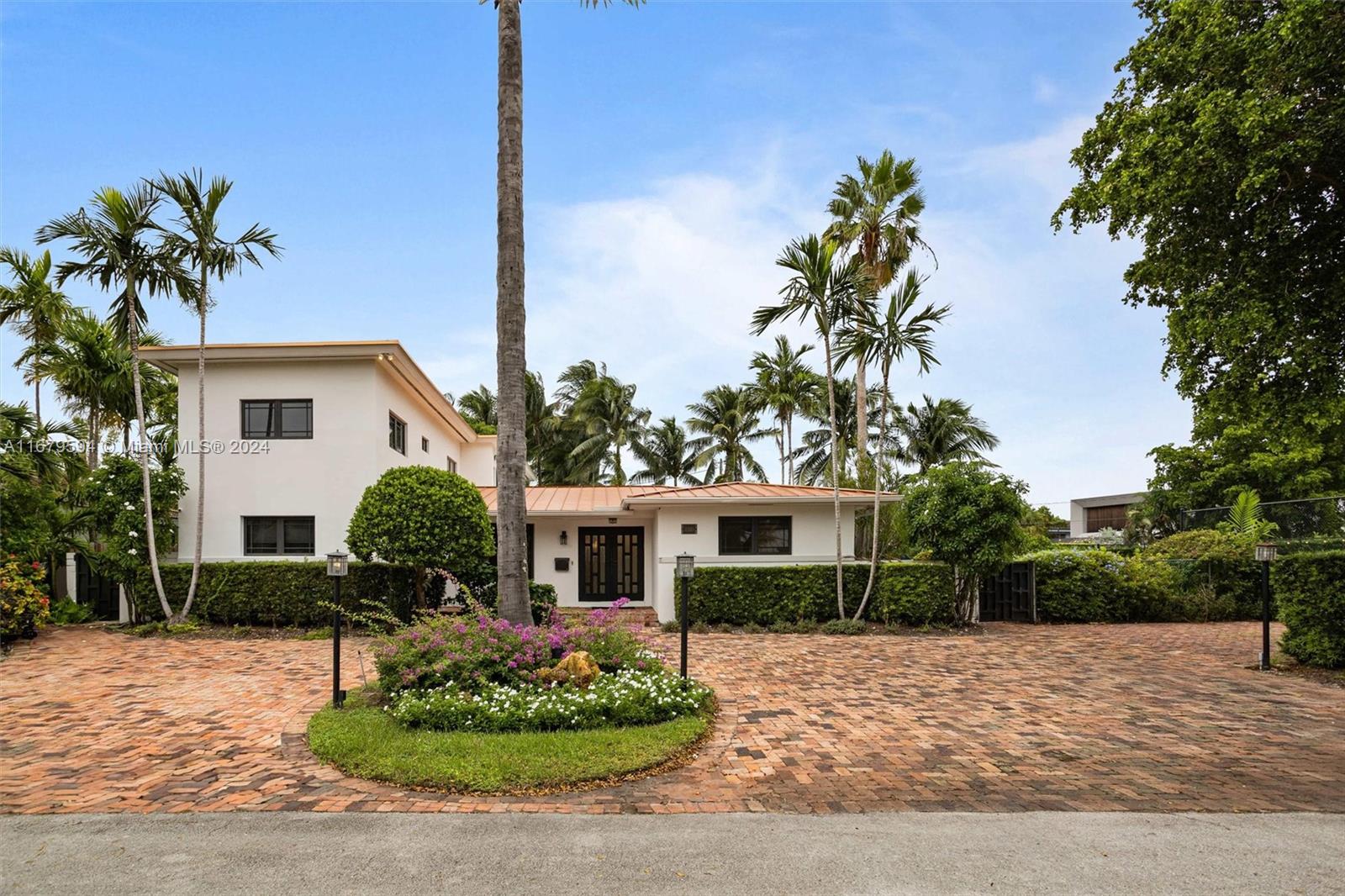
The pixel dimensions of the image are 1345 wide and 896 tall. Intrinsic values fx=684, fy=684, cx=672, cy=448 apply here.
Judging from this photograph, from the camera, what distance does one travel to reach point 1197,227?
8.84 metres

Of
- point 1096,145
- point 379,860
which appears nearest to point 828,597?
point 1096,145

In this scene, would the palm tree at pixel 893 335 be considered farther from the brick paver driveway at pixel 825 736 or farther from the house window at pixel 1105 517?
the house window at pixel 1105 517

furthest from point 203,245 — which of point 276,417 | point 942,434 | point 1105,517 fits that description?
point 1105,517

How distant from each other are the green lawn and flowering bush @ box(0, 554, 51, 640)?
897 cm

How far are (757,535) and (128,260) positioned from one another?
13479 millimetres

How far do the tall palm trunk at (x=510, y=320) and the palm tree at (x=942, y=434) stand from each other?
83.9 ft

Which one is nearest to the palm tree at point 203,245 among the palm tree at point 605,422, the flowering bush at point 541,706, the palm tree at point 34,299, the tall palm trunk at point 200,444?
the tall palm trunk at point 200,444

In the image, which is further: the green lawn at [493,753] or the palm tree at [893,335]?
the palm tree at [893,335]

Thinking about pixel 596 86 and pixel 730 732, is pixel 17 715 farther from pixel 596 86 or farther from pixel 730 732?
pixel 596 86

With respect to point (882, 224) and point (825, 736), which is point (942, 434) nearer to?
point (882, 224)

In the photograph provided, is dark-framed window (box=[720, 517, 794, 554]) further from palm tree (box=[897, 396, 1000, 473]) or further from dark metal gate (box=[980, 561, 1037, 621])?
palm tree (box=[897, 396, 1000, 473])

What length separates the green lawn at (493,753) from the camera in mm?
5039

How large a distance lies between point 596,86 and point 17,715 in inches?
441

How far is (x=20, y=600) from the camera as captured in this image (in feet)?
37.6
